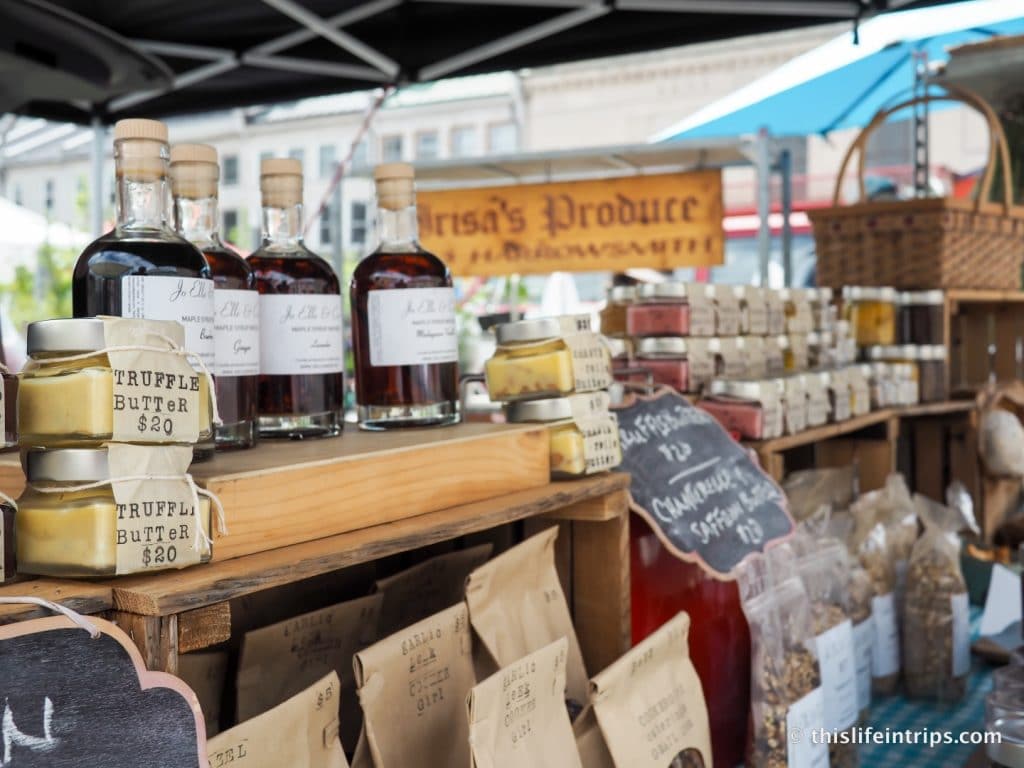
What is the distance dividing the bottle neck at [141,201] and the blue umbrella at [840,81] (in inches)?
125

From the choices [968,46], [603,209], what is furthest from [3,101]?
[968,46]

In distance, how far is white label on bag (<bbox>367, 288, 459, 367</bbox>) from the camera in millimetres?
938

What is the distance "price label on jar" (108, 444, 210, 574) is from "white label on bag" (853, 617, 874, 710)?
3.98 feet

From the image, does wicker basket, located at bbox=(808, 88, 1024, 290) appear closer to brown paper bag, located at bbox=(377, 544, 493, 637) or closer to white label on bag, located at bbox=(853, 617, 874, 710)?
white label on bag, located at bbox=(853, 617, 874, 710)

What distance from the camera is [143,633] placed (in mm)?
579

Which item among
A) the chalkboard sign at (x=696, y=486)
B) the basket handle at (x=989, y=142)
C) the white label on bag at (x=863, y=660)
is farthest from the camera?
the basket handle at (x=989, y=142)

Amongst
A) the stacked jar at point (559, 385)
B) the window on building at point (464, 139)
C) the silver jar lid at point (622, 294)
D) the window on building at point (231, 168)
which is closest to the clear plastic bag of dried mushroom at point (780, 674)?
the stacked jar at point (559, 385)

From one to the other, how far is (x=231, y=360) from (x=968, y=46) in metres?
3.14

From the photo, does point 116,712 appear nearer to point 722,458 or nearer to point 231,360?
point 231,360

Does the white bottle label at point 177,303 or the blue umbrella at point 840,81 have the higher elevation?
the blue umbrella at point 840,81

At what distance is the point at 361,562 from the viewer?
0.83 metres

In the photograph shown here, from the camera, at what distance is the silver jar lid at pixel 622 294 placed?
1.73 metres

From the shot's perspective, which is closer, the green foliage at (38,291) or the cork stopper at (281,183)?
the cork stopper at (281,183)

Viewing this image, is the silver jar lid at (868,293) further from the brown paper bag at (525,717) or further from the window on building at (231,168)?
the window on building at (231,168)
